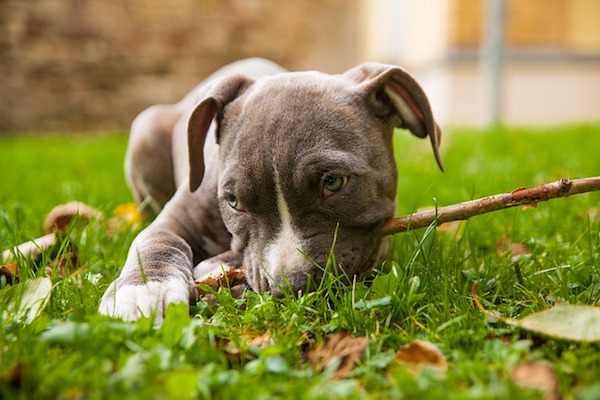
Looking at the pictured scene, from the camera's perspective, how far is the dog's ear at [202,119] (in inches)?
122

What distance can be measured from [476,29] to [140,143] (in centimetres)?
1077

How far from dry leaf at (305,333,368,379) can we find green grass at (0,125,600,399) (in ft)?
0.11

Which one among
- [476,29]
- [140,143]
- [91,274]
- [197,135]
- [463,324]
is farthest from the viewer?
[476,29]

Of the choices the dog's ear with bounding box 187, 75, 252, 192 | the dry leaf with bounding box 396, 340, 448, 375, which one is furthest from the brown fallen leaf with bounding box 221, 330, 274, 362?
the dog's ear with bounding box 187, 75, 252, 192

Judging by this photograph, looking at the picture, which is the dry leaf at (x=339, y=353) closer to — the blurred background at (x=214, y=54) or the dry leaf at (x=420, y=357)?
the dry leaf at (x=420, y=357)

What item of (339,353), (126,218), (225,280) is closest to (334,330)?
Answer: (339,353)

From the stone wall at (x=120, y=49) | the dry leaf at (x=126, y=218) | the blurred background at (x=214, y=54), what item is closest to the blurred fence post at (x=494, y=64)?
the blurred background at (x=214, y=54)

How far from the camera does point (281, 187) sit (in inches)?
105

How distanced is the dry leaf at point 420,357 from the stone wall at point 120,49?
13337mm

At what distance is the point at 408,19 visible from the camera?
17000mm

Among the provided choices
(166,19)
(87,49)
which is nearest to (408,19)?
(166,19)

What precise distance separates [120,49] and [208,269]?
13163 millimetres

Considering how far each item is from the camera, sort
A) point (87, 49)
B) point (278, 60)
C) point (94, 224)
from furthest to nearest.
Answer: point (278, 60), point (87, 49), point (94, 224)

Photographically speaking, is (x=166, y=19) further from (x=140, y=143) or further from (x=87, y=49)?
(x=140, y=143)
